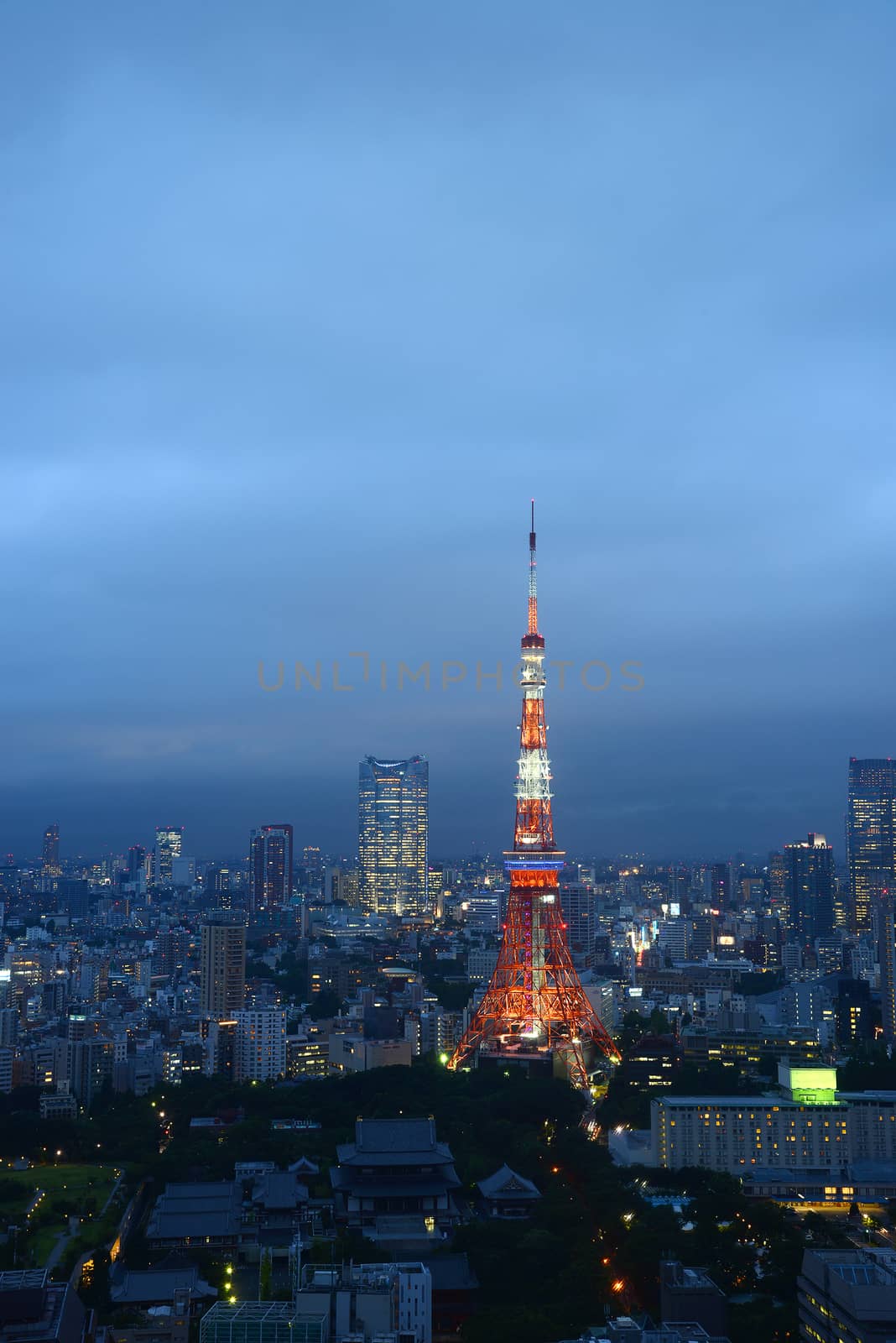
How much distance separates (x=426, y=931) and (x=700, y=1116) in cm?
2527

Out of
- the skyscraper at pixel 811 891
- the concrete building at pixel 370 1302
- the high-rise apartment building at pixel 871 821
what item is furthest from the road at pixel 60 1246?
the high-rise apartment building at pixel 871 821

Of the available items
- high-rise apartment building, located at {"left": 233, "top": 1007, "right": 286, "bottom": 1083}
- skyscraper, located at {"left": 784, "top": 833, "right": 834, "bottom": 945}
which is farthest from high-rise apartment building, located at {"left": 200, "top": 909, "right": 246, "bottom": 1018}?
skyscraper, located at {"left": 784, "top": 833, "right": 834, "bottom": 945}

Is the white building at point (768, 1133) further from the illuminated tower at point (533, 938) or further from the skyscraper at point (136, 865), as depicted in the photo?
the skyscraper at point (136, 865)

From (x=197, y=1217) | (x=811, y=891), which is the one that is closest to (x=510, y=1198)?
(x=197, y=1217)

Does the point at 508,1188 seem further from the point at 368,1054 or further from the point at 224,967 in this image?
the point at 224,967

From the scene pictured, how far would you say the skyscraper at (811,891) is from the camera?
37719 mm

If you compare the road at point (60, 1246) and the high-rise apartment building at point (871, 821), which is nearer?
the road at point (60, 1246)

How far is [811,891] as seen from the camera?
126ft

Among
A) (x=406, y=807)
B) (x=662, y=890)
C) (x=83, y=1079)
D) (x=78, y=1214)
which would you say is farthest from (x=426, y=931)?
(x=78, y=1214)

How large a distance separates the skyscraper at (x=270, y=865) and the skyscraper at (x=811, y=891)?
1763cm

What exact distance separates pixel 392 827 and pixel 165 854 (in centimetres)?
1359

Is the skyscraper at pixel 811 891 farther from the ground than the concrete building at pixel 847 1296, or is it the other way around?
the skyscraper at pixel 811 891

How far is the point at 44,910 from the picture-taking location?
45.5 meters

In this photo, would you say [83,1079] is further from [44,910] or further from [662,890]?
[662,890]
